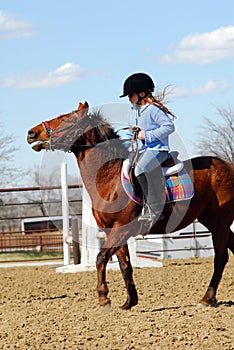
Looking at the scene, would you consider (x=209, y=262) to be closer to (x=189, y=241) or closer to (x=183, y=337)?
(x=189, y=241)

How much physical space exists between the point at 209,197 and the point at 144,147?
100 cm

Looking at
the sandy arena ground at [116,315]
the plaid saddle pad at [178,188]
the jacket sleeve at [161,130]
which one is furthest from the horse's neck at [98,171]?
the sandy arena ground at [116,315]

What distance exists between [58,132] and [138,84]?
1022 mm

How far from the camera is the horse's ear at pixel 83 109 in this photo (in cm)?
738

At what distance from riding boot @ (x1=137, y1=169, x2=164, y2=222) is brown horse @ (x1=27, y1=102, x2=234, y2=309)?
0.32 ft

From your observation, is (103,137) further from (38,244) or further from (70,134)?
(38,244)

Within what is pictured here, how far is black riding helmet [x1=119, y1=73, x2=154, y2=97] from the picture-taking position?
7.17 m

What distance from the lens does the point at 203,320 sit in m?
6.22

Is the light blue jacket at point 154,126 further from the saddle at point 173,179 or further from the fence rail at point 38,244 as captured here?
the fence rail at point 38,244

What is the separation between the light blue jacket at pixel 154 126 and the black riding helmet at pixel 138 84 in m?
0.18

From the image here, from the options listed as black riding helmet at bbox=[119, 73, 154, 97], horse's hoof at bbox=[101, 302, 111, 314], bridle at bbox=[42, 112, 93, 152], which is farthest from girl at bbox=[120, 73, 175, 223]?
horse's hoof at bbox=[101, 302, 111, 314]

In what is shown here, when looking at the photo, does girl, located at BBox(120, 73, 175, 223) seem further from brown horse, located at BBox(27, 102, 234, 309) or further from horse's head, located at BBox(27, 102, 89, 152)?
horse's head, located at BBox(27, 102, 89, 152)

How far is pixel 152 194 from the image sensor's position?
7223 mm

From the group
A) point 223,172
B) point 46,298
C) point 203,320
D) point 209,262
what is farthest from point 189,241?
point 203,320
